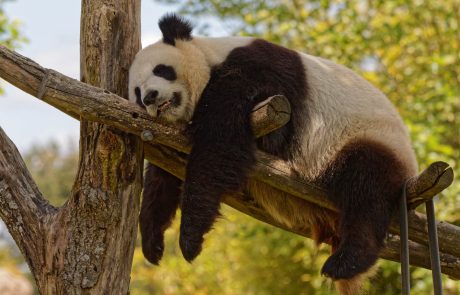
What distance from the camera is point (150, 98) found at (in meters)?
3.85

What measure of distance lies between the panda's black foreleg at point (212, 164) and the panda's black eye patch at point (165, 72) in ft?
1.03

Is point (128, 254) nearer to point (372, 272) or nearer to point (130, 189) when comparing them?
point (130, 189)

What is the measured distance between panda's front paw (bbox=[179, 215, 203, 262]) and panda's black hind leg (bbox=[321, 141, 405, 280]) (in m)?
0.79

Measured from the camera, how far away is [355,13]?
8.64 metres

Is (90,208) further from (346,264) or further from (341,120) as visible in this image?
(341,120)

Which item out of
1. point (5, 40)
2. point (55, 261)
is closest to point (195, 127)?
point (55, 261)

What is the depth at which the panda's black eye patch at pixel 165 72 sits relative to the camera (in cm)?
410

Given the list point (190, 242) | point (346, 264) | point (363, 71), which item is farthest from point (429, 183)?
point (363, 71)

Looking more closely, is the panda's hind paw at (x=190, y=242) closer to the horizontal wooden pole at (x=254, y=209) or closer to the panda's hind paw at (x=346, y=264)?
the horizontal wooden pole at (x=254, y=209)

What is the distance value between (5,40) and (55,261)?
→ 9.71 ft

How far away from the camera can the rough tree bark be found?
360 cm

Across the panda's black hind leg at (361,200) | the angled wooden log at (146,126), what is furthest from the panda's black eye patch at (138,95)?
the panda's black hind leg at (361,200)

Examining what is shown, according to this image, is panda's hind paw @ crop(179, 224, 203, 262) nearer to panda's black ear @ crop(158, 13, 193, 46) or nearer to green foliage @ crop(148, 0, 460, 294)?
panda's black ear @ crop(158, 13, 193, 46)

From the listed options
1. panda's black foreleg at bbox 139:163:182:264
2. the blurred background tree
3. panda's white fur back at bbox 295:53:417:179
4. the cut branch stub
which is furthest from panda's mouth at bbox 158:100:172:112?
the blurred background tree
